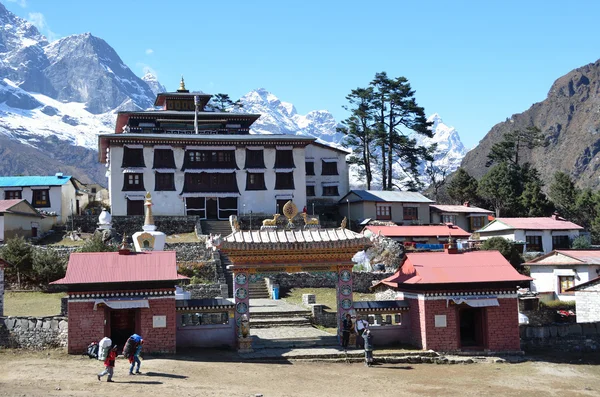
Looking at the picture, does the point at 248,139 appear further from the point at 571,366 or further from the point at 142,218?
the point at 571,366

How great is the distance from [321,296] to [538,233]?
24.2 m

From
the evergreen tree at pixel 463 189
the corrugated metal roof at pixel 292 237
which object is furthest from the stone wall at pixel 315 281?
the evergreen tree at pixel 463 189

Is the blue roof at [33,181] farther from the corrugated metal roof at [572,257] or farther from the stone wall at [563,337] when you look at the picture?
the stone wall at [563,337]

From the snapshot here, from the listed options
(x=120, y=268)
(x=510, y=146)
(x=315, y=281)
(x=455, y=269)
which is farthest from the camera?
(x=510, y=146)

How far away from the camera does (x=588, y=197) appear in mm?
69062

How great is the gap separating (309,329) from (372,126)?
145 feet

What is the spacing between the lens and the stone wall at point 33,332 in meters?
24.2

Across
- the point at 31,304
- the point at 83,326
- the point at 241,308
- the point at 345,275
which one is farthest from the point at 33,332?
the point at 345,275

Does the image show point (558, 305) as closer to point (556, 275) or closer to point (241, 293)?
point (556, 275)

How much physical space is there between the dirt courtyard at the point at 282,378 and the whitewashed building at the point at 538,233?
31040 mm

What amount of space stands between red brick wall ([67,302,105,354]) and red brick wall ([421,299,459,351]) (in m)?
11.1

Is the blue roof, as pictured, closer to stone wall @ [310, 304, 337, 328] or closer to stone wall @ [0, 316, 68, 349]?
stone wall @ [310, 304, 337, 328]

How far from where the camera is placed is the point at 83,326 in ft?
76.9

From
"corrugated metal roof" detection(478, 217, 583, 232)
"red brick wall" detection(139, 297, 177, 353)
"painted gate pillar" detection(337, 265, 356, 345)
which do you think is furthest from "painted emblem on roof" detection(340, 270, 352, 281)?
"corrugated metal roof" detection(478, 217, 583, 232)
